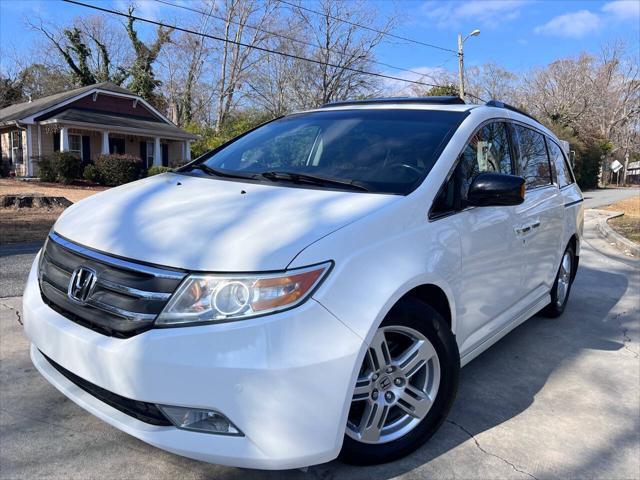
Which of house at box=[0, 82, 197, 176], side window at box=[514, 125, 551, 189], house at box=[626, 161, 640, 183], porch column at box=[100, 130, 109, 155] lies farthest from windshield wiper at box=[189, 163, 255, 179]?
house at box=[626, 161, 640, 183]

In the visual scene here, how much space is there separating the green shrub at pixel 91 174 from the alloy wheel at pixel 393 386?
2305 cm

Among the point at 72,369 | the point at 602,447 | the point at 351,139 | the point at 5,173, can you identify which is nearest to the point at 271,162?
the point at 351,139

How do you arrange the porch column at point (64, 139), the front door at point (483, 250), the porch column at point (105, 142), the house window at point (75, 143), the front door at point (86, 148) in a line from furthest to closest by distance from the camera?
1. the front door at point (86, 148)
2. the house window at point (75, 143)
3. the porch column at point (105, 142)
4. the porch column at point (64, 139)
5. the front door at point (483, 250)

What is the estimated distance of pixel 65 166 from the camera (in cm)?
2253

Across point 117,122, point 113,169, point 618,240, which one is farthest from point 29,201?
point 117,122

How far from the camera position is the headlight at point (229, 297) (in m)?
1.98

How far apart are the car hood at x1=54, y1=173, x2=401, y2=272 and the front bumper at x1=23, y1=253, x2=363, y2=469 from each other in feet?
0.86

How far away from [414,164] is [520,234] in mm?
1053

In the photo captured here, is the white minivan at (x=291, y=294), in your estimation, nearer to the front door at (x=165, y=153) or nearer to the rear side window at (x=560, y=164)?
the rear side window at (x=560, y=164)

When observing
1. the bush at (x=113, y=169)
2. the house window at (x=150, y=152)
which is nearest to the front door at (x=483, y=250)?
the bush at (x=113, y=169)

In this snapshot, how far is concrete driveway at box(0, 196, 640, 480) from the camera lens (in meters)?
2.42

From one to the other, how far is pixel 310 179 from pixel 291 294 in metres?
1.01

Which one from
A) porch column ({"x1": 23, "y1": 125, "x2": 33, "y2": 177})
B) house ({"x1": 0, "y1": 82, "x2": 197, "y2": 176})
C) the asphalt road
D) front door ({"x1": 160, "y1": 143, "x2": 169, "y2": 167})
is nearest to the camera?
the asphalt road

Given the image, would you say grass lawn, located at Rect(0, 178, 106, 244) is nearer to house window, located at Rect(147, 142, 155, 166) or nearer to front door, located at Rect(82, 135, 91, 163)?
front door, located at Rect(82, 135, 91, 163)
